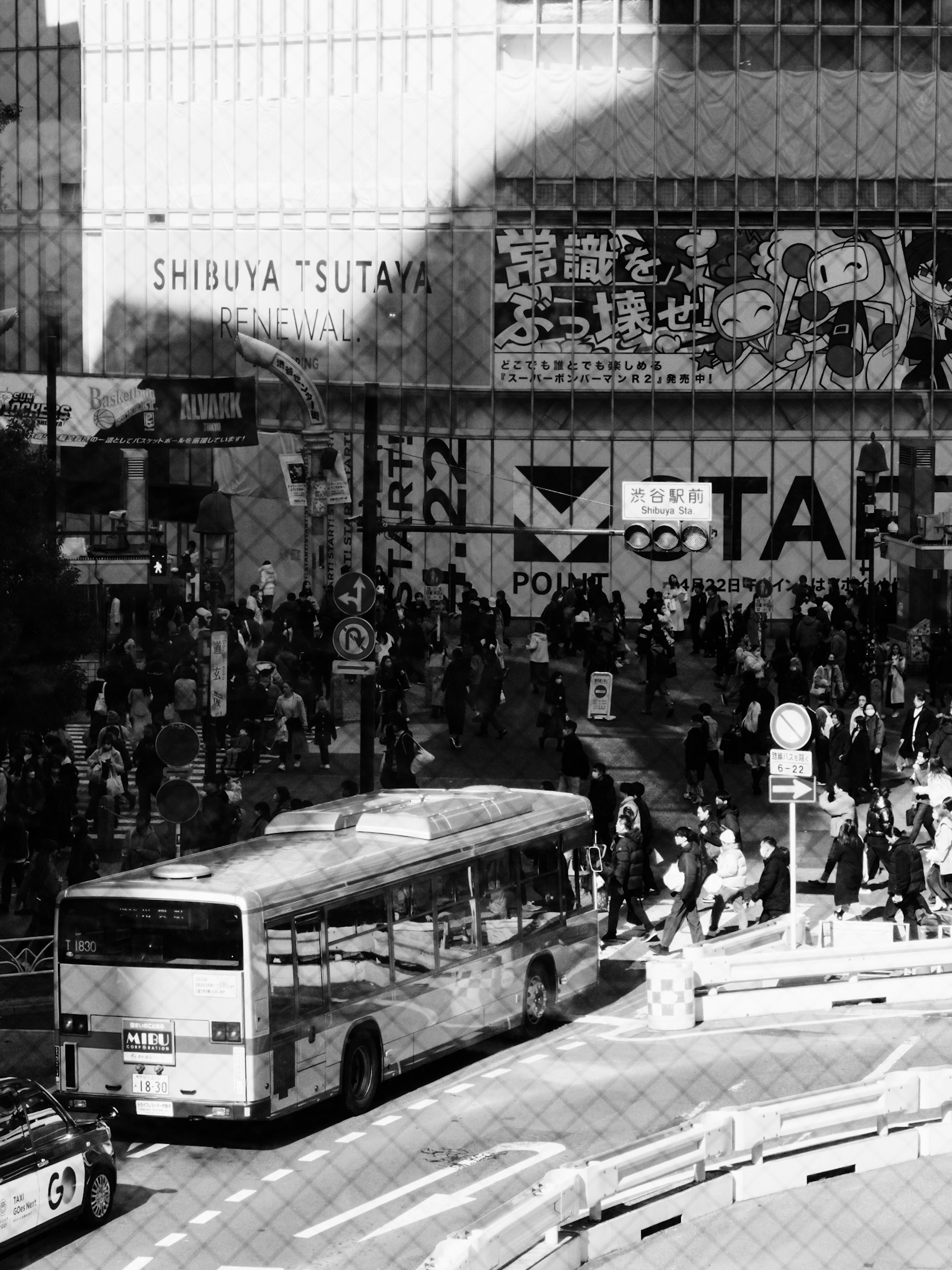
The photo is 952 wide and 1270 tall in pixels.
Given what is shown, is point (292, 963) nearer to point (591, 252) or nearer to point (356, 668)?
point (356, 668)

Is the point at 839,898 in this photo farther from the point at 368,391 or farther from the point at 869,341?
the point at 869,341

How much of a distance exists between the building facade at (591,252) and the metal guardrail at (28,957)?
41.9 feet

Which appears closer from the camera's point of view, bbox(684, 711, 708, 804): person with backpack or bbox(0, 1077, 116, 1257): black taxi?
bbox(0, 1077, 116, 1257): black taxi

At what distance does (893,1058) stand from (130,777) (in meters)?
5.38

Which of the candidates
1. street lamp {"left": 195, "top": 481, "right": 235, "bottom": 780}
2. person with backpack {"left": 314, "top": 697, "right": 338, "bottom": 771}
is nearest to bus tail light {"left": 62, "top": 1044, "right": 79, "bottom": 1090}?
street lamp {"left": 195, "top": 481, "right": 235, "bottom": 780}

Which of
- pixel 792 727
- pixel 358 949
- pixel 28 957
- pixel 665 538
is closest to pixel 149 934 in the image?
pixel 358 949

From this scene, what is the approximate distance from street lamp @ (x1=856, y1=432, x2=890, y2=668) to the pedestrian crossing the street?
523 cm

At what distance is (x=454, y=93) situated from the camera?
21.5 metres

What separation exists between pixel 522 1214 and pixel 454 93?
19149mm

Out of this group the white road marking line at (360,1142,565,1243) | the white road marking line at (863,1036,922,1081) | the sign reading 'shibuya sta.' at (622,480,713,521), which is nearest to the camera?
the white road marking line at (360,1142,565,1243)

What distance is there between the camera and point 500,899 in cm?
778

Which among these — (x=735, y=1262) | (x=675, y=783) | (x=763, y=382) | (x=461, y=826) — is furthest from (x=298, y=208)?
(x=735, y=1262)

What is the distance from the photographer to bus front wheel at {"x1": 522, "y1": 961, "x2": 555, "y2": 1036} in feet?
26.0

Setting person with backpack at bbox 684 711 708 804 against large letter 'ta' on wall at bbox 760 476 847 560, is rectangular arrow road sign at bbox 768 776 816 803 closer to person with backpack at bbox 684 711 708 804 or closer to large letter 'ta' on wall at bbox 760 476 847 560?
person with backpack at bbox 684 711 708 804
